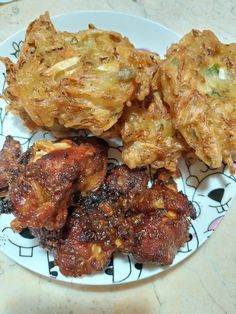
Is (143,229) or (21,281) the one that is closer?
(143,229)

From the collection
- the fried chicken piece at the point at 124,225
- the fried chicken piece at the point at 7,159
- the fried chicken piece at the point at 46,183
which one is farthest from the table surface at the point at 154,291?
the fried chicken piece at the point at 46,183

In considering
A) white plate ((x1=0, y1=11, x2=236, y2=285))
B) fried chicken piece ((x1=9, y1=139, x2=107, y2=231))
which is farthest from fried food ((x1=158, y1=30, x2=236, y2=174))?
fried chicken piece ((x1=9, y1=139, x2=107, y2=231))

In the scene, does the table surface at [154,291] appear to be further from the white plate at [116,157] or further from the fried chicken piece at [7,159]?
the fried chicken piece at [7,159]

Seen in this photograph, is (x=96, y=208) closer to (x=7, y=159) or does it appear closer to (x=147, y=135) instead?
(x=147, y=135)

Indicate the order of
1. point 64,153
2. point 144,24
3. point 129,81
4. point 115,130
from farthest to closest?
point 144,24 → point 115,130 → point 64,153 → point 129,81

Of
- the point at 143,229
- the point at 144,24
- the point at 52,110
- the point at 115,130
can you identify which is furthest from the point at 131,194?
the point at 144,24

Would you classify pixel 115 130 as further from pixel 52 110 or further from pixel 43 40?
pixel 43 40

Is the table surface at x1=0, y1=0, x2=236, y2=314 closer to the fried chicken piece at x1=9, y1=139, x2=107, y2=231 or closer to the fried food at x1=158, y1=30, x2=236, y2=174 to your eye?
the fried chicken piece at x1=9, y1=139, x2=107, y2=231
